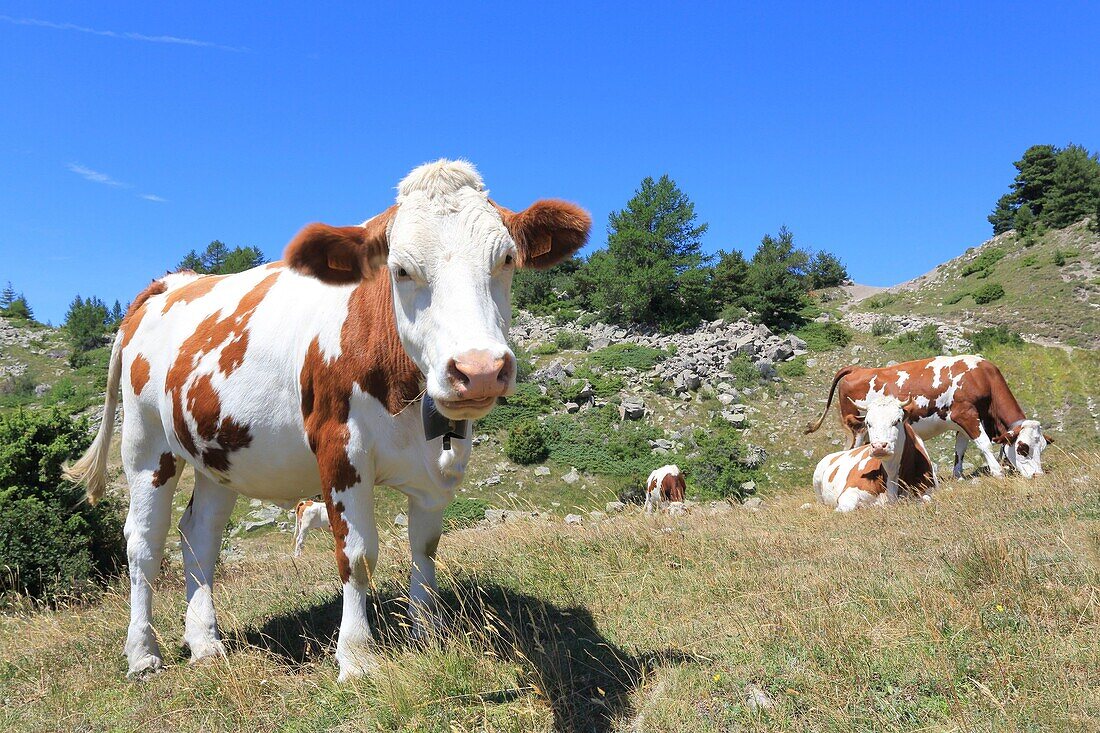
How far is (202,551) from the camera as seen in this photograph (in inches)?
178

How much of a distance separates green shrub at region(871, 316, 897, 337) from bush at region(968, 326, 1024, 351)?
3.77 m

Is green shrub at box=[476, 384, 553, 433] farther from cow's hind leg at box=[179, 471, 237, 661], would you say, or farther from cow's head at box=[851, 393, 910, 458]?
cow's hind leg at box=[179, 471, 237, 661]

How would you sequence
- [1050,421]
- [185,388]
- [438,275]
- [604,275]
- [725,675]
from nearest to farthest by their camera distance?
[438,275]
[725,675]
[185,388]
[1050,421]
[604,275]

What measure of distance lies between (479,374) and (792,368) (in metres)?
30.0

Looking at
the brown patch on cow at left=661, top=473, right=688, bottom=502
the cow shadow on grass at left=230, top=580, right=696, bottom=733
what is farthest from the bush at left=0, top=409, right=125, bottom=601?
the brown patch on cow at left=661, top=473, right=688, bottom=502

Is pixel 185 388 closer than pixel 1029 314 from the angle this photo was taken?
Yes

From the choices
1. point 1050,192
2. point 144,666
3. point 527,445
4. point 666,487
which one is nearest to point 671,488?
point 666,487

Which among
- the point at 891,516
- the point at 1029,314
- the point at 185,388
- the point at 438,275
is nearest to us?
the point at 438,275

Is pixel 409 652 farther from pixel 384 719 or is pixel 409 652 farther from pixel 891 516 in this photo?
pixel 891 516

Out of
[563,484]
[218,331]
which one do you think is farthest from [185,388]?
[563,484]

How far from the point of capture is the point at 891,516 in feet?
22.1

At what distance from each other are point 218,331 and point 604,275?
129 ft

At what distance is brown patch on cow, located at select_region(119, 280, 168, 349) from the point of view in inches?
189

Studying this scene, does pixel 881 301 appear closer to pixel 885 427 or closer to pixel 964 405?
pixel 964 405
